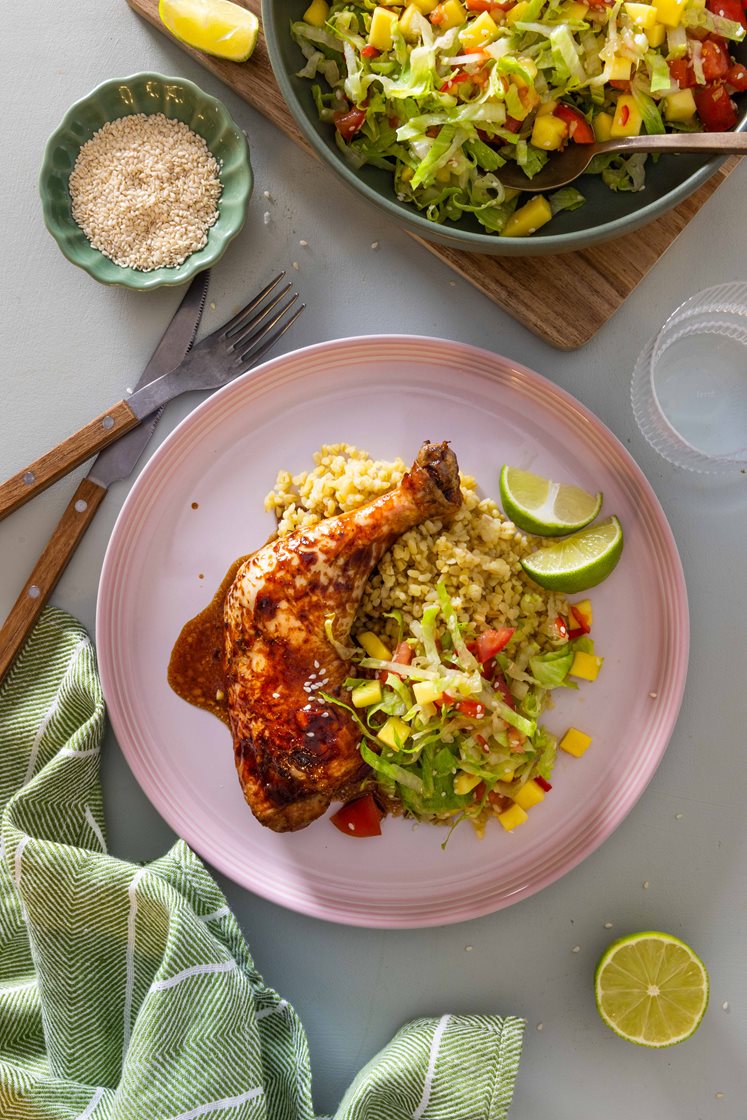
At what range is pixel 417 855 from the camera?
293cm

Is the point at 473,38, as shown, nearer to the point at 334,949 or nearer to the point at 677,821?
the point at 677,821

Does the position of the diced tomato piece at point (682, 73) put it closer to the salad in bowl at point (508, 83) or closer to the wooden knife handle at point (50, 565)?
the salad in bowl at point (508, 83)

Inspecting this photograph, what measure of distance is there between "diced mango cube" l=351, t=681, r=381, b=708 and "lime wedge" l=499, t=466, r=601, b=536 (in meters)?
0.68

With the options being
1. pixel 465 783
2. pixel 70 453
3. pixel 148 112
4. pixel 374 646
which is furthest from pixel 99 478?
pixel 465 783

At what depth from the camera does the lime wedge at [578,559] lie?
2.73 m

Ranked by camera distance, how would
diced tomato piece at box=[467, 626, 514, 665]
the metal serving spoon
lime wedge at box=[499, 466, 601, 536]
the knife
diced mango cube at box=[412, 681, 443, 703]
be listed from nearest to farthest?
the metal serving spoon → diced mango cube at box=[412, 681, 443, 703] → diced tomato piece at box=[467, 626, 514, 665] → lime wedge at box=[499, 466, 601, 536] → the knife

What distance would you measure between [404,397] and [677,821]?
66.6 inches

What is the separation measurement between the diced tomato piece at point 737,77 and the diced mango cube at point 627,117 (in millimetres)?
269

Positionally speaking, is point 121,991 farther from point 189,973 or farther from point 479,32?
point 479,32

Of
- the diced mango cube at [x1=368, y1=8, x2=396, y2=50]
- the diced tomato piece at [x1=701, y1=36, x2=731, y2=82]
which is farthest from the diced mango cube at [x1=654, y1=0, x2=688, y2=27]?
the diced mango cube at [x1=368, y1=8, x2=396, y2=50]

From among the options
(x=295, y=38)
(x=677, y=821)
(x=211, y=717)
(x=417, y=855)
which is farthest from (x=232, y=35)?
(x=677, y=821)

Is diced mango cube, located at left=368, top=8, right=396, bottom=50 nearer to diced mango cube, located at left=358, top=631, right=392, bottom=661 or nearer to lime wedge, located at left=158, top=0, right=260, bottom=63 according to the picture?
lime wedge, located at left=158, top=0, right=260, bottom=63

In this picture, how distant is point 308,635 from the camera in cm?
258

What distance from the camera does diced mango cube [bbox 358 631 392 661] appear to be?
2.72m
